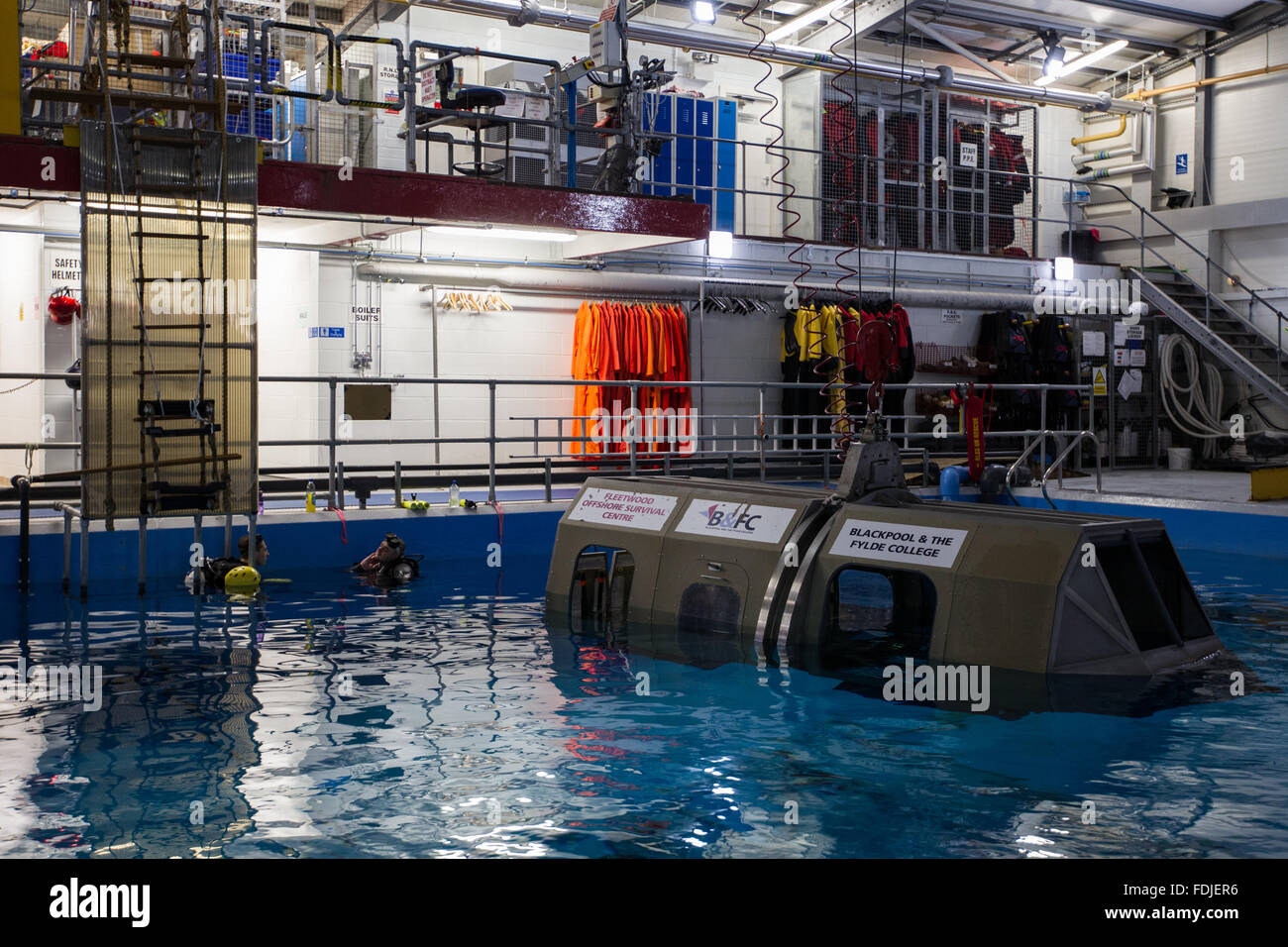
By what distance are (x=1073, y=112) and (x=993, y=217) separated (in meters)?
3.12

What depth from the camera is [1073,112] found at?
66.4 ft

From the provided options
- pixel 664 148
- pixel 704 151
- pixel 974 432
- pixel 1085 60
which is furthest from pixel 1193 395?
pixel 664 148

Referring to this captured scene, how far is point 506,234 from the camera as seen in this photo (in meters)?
13.3

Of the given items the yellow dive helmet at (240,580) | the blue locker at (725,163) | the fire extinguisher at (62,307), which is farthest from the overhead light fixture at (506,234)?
the yellow dive helmet at (240,580)

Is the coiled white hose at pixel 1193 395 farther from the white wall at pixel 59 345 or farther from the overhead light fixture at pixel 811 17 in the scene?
the white wall at pixel 59 345

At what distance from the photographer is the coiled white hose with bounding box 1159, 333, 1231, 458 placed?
1734 centimetres

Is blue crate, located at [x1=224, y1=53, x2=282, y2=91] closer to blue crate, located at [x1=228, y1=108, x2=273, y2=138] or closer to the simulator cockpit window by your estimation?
blue crate, located at [x1=228, y1=108, x2=273, y2=138]

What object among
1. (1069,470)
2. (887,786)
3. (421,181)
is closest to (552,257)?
(421,181)

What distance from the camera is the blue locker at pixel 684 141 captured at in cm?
1566

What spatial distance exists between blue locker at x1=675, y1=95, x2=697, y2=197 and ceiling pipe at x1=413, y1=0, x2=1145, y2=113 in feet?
2.25

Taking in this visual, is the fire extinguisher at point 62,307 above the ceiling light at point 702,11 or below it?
below

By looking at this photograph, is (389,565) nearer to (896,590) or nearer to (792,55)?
(896,590)

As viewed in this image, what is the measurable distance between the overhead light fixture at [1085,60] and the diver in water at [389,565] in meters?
13.0
